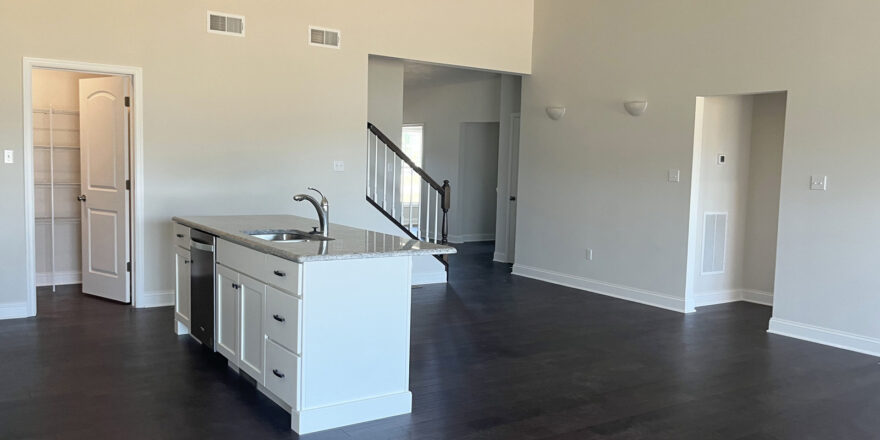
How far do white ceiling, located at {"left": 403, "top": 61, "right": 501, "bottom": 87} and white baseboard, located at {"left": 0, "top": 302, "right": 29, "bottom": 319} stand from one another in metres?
5.28

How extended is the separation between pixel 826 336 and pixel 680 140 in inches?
82.9

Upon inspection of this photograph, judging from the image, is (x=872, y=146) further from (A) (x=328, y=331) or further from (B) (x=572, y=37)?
(A) (x=328, y=331)

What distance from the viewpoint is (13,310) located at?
5.22 meters

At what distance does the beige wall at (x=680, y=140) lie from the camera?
4.98 metres

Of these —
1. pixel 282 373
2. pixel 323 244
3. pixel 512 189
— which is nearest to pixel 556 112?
pixel 512 189

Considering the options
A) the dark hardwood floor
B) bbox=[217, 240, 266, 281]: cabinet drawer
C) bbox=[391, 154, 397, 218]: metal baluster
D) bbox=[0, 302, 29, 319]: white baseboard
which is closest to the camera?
the dark hardwood floor

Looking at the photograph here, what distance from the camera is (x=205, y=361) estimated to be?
4164 mm

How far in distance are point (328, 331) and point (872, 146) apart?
4.23m

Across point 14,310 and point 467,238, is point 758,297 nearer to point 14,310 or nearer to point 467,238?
point 467,238

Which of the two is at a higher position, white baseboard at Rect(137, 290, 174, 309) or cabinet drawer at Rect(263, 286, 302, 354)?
cabinet drawer at Rect(263, 286, 302, 354)

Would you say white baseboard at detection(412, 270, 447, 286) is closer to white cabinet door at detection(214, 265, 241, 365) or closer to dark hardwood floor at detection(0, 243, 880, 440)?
dark hardwood floor at detection(0, 243, 880, 440)

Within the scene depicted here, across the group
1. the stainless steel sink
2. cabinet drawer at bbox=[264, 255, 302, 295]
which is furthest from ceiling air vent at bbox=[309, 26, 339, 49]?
cabinet drawer at bbox=[264, 255, 302, 295]

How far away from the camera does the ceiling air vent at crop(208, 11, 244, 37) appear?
5.85 meters

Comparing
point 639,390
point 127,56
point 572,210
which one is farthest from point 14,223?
point 572,210
